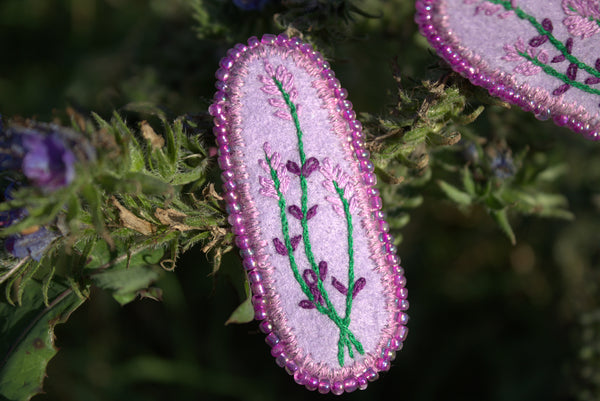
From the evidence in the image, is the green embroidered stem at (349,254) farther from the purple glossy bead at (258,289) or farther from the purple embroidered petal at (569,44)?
the purple embroidered petal at (569,44)

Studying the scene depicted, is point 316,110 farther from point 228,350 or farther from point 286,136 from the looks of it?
point 228,350

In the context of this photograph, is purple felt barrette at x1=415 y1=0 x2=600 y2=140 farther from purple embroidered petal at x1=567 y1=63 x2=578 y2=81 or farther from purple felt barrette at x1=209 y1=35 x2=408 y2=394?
purple felt barrette at x1=209 y1=35 x2=408 y2=394

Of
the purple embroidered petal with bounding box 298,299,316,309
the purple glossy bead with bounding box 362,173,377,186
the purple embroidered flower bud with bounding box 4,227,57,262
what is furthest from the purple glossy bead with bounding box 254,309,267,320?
the purple embroidered flower bud with bounding box 4,227,57,262

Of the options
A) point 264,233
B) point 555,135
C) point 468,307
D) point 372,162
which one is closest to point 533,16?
point 372,162

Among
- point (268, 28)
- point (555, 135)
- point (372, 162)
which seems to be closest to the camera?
point (372, 162)

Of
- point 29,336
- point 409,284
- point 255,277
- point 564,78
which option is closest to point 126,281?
point 29,336
